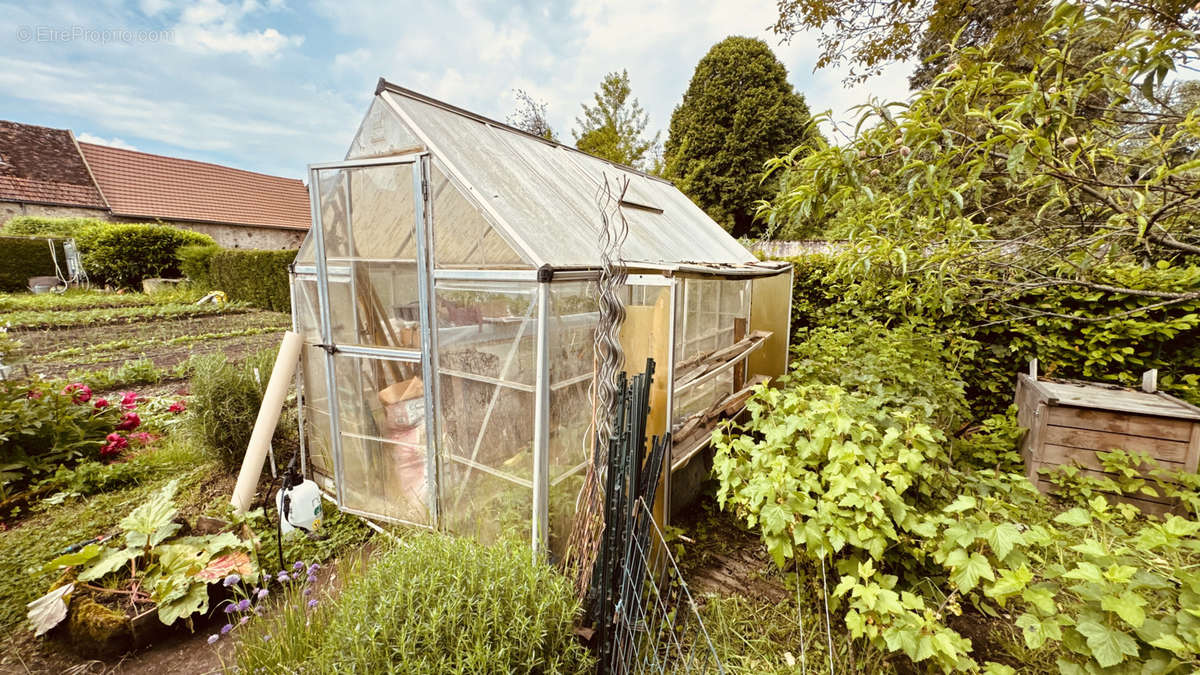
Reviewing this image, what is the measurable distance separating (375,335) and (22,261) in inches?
816

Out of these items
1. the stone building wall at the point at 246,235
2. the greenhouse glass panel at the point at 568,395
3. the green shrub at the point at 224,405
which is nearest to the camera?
the greenhouse glass panel at the point at 568,395

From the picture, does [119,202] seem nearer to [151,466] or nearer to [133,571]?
[151,466]

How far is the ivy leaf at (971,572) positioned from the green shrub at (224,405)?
16.6 ft

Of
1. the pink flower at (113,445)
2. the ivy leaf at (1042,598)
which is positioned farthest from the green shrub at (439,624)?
the pink flower at (113,445)

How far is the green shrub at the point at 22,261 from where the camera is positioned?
544 inches

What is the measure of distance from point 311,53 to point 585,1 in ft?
12.2

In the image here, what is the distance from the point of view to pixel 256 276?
13430 millimetres

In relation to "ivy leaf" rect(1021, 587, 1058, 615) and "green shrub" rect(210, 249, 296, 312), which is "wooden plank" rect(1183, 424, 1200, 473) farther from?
"green shrub" rect(210, 249, 296, 312)

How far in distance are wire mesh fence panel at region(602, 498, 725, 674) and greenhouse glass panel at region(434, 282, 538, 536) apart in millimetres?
670

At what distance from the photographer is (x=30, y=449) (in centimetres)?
388

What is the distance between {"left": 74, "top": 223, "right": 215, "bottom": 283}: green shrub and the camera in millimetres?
14391

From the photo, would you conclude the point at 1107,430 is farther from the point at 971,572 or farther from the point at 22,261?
the point at 22,261

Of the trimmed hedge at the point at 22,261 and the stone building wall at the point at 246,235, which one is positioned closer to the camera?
the trimmed hedge at the point at 22,261

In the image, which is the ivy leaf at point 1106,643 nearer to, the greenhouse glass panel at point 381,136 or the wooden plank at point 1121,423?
the wooden plank at point 1121,423
